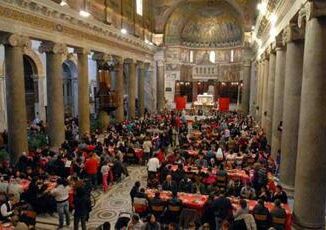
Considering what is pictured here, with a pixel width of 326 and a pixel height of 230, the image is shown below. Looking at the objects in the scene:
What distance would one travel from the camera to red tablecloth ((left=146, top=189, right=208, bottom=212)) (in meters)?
7.75

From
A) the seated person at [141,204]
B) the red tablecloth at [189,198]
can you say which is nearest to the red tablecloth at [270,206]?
the red tablecloth at [189,198]

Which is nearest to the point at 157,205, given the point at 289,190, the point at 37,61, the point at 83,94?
the point at 289,190

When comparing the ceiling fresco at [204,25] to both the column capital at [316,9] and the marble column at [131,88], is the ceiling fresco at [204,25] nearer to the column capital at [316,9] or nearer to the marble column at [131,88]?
the marble column at [131,88]

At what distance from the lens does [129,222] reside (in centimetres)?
651

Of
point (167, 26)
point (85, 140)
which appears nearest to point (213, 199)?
point (85, 140)

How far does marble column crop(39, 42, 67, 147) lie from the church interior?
0.13 ft

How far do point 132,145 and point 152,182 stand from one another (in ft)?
16.9

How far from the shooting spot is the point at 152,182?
9094mm

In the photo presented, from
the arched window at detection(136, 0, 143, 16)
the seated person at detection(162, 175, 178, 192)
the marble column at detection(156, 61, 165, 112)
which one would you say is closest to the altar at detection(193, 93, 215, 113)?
the marble column at detection(156, 61, 165, 112)

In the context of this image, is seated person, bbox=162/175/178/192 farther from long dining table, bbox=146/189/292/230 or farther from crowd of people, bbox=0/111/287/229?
long dining table, bbox=146/189/292/230

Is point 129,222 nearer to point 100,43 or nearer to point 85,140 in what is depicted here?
point 85,140

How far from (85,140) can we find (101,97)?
8.41 feet

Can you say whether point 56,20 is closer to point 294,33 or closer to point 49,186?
point 49,186

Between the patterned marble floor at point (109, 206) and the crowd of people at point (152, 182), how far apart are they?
286 millimetres
